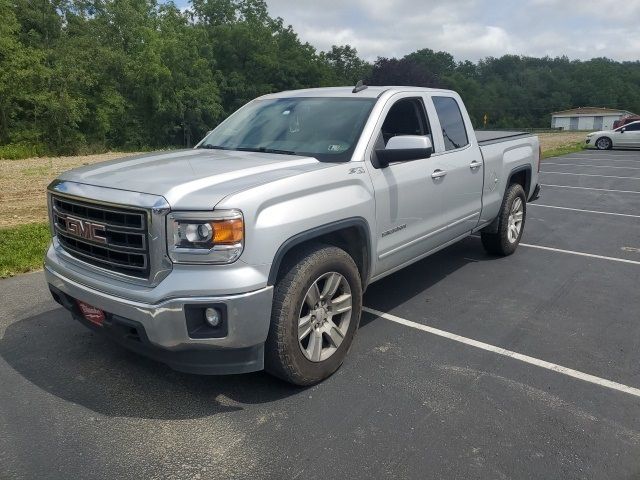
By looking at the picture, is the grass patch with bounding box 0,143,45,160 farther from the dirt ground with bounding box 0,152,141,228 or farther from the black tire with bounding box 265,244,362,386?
the black tire with bounding box 265,244,362,386

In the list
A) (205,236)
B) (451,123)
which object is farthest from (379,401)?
(451,123)

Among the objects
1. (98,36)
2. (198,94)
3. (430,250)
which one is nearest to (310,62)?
(198,94)

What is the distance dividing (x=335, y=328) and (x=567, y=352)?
6.06ft

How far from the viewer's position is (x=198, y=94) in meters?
54.1

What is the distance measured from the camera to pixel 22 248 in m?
6.75

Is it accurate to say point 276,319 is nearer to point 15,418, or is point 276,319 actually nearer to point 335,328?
point 335,328

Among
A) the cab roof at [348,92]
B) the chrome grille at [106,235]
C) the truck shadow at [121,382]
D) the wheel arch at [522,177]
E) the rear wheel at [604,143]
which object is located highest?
the cab roof at [348,92]

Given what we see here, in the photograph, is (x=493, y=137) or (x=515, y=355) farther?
(x=493, y=137)

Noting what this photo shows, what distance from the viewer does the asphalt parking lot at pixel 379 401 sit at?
281cm

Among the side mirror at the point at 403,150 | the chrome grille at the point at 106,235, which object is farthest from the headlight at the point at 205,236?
the side mirror at the point at 403,150

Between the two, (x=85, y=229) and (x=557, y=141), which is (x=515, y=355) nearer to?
(x=85, y=229)

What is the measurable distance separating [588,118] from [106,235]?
109340mm

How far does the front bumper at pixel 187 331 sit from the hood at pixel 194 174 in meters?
0.56

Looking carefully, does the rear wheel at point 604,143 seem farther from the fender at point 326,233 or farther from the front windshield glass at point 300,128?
the fender at point 326,233
